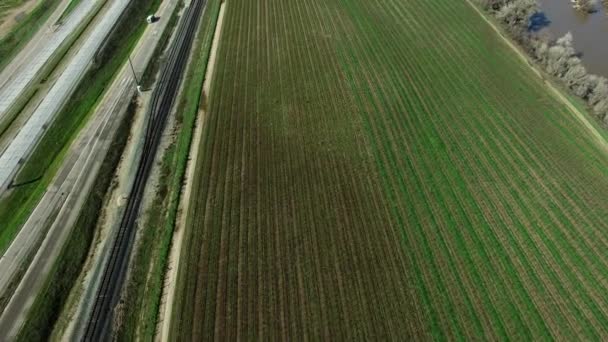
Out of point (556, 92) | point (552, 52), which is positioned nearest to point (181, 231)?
point (556, 92)

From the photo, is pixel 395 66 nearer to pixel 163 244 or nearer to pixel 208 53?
pixel 208 53

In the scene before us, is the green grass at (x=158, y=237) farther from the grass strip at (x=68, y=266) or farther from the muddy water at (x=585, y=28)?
the muddy water at (x=585, y=28)

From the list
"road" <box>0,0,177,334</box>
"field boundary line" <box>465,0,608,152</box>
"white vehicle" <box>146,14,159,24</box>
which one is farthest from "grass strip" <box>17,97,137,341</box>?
"field boundary line" <box>465,0,608,152</box>

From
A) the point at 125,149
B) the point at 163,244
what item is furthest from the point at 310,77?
the point at 163,244

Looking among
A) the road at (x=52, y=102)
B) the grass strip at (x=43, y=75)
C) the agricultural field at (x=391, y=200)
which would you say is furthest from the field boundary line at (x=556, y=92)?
the grass strip at (x=43, y=75)

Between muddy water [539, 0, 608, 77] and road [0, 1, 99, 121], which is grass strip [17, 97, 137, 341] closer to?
road [0, 1, 99, 121]

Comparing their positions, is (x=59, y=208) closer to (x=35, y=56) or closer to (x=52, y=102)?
(x=52, y=102)
